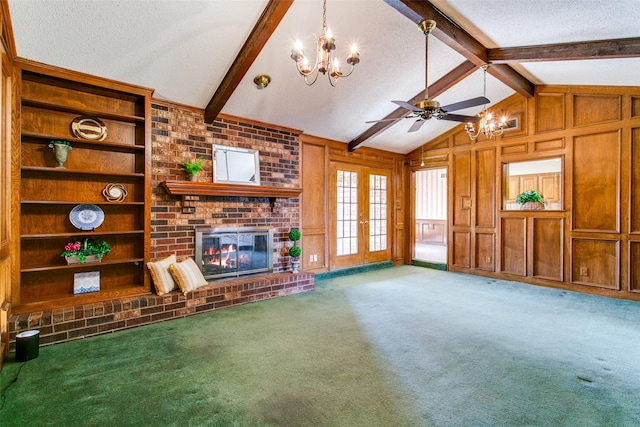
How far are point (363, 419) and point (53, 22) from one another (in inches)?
156

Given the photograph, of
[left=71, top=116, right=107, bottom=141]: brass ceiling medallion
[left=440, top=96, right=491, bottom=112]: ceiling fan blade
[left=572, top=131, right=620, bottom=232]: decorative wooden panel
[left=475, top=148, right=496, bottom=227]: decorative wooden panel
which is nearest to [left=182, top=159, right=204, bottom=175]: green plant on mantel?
[left=71, top=116, right=107, bottom=141]: brass ceiling medallion

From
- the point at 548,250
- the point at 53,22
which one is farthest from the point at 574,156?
the point at 53,22

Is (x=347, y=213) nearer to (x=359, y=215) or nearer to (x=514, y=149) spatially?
(x=359, y=215)

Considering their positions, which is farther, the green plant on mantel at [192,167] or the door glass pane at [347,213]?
the door glass pane at [347,213]

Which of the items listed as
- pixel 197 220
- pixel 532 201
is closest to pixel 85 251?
pixel 197 220

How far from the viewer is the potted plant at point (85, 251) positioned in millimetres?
3289

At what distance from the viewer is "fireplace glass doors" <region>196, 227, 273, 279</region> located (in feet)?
14.0

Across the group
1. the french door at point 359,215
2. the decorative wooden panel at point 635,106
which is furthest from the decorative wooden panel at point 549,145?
the french door at point 359,215

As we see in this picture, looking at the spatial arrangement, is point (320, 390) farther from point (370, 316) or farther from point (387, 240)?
point (387, 240)

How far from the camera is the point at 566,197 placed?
500 centimetres

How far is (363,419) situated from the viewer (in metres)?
1.86

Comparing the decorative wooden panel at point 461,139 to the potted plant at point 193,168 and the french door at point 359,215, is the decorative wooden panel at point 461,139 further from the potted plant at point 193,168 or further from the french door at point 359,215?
the potted plant at point 193,168

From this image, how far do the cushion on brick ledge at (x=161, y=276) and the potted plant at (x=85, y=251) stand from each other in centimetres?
50

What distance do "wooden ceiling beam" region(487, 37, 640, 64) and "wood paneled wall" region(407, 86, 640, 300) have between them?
5.47 feet
